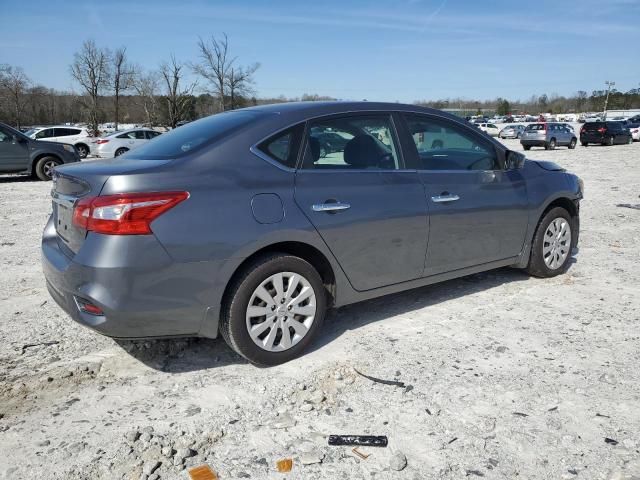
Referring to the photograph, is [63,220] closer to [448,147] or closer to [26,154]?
[448,147]

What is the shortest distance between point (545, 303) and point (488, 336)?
3.27ft

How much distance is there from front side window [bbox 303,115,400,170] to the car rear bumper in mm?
1101

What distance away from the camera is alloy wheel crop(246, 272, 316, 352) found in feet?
10.5

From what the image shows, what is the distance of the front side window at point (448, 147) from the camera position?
4.07m

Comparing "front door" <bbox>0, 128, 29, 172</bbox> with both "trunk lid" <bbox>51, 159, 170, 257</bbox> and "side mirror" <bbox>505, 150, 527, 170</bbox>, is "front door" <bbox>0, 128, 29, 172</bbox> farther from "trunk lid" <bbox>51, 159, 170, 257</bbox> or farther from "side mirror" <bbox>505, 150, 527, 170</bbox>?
"side mirror" <bbox>505, 150, 527, 170</bbox>

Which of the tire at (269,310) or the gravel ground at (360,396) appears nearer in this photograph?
the gravel ground at (360,396)

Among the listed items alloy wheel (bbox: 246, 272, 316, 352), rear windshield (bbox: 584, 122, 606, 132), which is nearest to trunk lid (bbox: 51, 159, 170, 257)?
alloy wheel (bbox: 246, 272, 316, 352)

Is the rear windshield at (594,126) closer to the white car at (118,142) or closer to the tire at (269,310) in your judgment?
the white car at (118,142)

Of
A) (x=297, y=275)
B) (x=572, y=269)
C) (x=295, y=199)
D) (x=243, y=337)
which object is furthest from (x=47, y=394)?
(x=572, y=269)

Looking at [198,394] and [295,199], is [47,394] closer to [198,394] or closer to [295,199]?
[198,394]

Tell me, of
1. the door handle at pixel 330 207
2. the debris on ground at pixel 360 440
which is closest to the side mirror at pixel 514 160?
the door handle at pixel 330 207

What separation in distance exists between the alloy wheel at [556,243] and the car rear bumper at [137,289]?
11.4ft

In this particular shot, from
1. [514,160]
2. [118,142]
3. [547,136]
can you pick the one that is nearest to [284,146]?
[514,160]

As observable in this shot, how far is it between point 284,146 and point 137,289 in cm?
130
